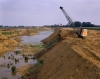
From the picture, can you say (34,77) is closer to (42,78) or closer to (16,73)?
(42,78)

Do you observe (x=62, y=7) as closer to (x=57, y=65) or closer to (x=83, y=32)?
(x=83, y=32)

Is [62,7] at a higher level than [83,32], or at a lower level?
higher

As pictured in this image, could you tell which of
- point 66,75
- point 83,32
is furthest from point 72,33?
point 66,75

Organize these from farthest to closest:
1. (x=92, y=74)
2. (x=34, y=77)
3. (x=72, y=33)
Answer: (x=72, y=33) < (x=34, y=77) < (x=92, y=74)

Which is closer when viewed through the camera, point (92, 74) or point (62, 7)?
point (92, 74)

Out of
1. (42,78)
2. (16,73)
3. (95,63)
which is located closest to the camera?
(95,63)

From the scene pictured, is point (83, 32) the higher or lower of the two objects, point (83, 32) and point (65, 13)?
the lower

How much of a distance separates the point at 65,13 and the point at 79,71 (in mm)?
36444

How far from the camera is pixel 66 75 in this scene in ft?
50.0

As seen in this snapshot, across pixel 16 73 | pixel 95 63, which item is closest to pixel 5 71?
pixel 16 73

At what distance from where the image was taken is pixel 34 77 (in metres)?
21.8

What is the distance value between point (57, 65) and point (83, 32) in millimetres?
16298

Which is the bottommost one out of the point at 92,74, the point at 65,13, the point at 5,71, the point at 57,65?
the point at 5,71

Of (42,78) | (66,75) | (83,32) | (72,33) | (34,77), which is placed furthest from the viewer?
(72,33)
